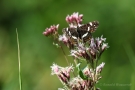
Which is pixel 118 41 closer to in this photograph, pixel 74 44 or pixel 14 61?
pixel 14 61

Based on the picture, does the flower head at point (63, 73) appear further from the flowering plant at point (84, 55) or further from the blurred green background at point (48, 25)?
the blurred green background at point (48, 25)

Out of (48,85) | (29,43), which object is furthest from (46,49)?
(48,85)

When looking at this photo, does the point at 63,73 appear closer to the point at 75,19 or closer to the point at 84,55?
the point at 84,55

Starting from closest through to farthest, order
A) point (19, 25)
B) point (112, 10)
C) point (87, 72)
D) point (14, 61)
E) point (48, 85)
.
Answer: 1. point (87, 72)
2. point (48, 85)
3. point (14, 61)
4. point (112, 10)
5. point (19, 25)

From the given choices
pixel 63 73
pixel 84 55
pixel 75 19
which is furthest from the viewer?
pixel 75 19

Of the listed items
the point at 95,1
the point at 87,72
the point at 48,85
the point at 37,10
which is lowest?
the point at 87,72

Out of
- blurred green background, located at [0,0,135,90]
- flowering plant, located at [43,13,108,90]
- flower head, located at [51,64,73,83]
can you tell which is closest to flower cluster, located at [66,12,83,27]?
flowering plant, located at [43,13,108,90]

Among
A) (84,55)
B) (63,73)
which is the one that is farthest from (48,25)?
(84,55)

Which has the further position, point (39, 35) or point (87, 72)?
point (39, 35)

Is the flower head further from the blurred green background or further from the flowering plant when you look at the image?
the blurred green background
